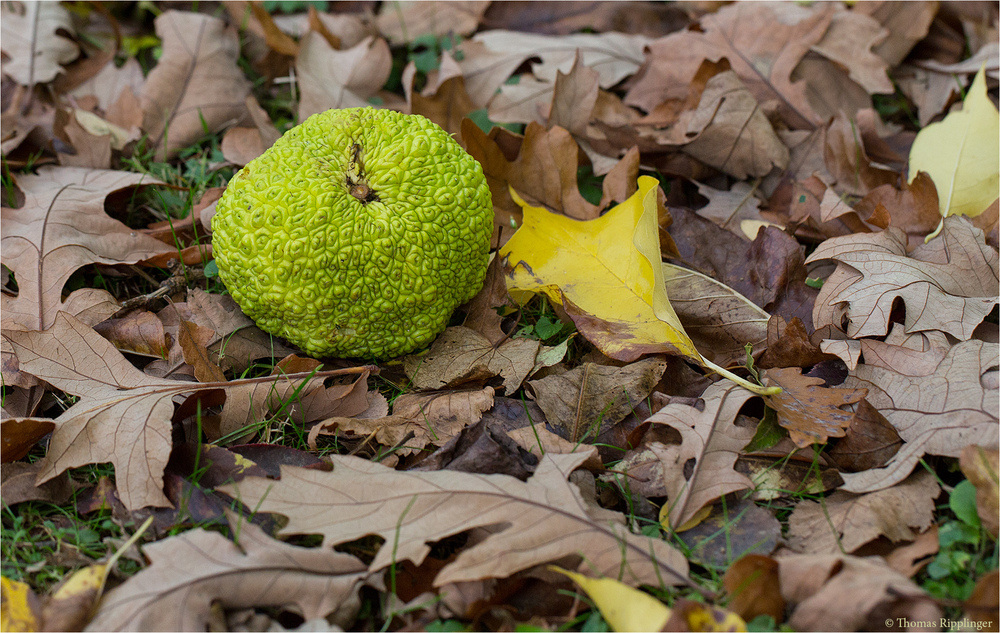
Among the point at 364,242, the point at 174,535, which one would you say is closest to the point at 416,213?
the point at 364,242

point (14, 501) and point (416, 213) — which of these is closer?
point (14, 501)

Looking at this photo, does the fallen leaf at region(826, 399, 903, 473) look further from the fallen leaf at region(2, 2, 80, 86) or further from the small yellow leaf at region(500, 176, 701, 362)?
the fallen leaf at region(2, 2, 80, 86)

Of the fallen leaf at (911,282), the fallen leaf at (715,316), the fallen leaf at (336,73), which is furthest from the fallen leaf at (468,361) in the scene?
the fallen leaf at (336,73)

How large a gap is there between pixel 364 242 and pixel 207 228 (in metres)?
0.96

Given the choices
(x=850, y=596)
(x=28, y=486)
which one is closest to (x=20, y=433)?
(x=28, y=486)

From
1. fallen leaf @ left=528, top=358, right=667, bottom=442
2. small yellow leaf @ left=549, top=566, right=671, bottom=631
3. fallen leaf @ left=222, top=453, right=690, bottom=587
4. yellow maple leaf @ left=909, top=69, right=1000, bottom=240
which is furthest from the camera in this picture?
yellow maple leaf @ left=909, top=69, right=1000, bottom=240

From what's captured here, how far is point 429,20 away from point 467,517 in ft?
9.30

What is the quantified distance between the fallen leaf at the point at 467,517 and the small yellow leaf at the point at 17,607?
468 mm

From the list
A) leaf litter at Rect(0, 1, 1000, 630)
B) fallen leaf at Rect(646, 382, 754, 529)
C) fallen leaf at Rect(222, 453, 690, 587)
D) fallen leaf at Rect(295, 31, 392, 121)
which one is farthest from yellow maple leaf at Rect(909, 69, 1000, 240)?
fallen leaf at Rect(295, 31, 392, 121)

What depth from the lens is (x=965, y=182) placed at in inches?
107

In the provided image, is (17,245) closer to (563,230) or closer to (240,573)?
(240,573)

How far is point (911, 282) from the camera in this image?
228 centimetres

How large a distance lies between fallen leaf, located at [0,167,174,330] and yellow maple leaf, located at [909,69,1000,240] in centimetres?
287

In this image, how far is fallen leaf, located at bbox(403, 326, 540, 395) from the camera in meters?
2.33
